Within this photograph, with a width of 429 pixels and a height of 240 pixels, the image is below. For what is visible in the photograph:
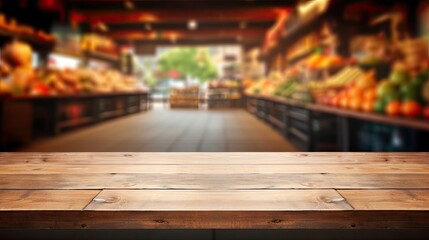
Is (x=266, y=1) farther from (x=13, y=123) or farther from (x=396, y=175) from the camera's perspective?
(x=396, y=175)

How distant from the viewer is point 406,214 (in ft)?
3.03

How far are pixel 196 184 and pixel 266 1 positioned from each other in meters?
8.04

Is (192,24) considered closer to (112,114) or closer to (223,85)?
(223,85)

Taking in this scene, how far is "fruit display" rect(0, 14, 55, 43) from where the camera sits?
4955mm

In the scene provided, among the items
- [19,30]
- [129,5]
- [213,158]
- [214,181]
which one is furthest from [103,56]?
[214,181]

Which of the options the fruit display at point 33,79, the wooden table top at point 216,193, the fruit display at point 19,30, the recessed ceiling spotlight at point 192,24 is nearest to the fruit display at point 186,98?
the recessed ceiling spotlight at point 192,24

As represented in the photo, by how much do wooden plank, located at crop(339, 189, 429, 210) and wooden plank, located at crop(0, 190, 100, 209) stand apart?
71 centimetres

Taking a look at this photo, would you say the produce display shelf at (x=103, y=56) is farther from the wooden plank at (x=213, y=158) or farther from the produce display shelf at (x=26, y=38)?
the wooden plank at (x=213, y=158)

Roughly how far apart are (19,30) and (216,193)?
520cm

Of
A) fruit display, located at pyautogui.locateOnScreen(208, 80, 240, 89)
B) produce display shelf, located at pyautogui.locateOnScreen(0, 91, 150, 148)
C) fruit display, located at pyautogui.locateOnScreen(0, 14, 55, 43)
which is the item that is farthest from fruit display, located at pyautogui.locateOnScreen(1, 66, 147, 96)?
fruit display, located at pyautogui.locateOnScreen(208, 80, 240, 89)

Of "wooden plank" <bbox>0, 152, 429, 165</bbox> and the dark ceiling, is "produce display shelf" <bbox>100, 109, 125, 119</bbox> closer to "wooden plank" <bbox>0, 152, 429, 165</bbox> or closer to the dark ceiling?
the dark ceiling

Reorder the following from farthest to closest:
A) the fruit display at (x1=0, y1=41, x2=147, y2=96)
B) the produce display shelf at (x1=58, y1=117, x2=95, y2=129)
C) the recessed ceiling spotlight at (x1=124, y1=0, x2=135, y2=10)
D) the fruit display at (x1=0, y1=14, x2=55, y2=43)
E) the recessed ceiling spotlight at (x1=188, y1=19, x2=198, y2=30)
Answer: the recessed ceiling spotlight at (x1=188, y1=19, x2=198, y2=30)
the recessed ceiling spotlight at (x1=124, y1=0, x2=135, y2=10)
the produce display shelf at (x1=58, y1=117, x2=95, y2=129)
the fruit display at (x1=0, y1=14, x2=55, y2=43)
the fruit display at (x1=0, y1=41, x2=147, y2=96)

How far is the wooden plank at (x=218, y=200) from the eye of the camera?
3.09 ft

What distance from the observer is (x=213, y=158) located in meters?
1.67
